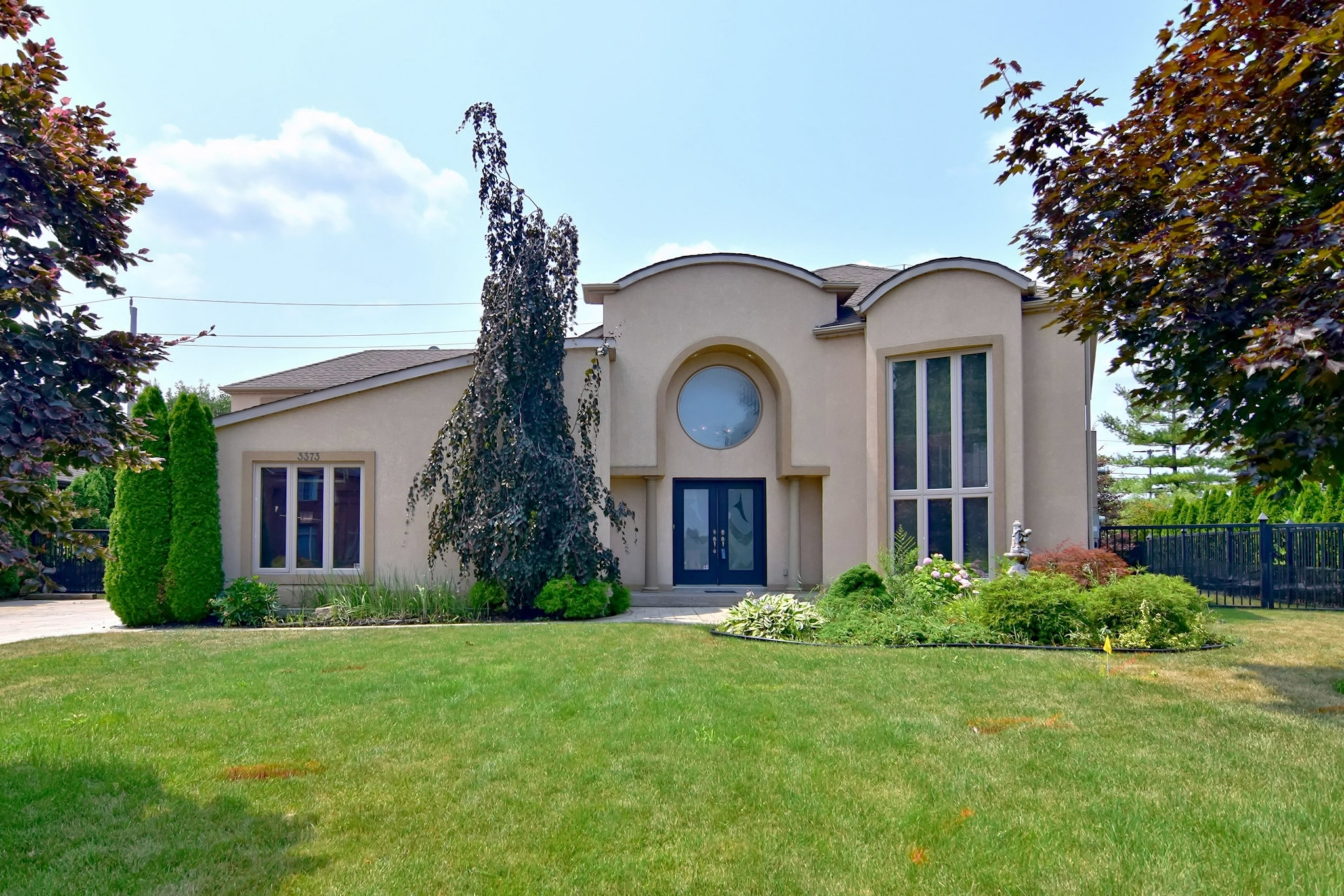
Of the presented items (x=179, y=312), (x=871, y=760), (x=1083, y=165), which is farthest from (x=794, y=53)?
(x=179, y=312)

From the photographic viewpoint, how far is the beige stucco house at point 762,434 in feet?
45.8

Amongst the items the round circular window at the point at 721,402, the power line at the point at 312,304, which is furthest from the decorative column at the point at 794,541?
the power line at the point at 312,304

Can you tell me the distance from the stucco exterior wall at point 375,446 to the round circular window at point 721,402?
4528mm

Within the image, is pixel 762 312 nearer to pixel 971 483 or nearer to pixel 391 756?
pixel 971 483

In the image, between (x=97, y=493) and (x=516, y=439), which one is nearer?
(x=516, y=439)

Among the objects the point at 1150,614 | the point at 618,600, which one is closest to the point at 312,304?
the point at 618,600

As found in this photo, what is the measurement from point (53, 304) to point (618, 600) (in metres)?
10.2

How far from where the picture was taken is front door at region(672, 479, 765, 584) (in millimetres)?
16641

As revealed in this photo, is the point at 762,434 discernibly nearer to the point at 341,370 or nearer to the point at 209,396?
the point at 341,370

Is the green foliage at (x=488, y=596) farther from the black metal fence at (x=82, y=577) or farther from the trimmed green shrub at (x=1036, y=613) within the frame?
the black metal fence at (x=82, y=577)

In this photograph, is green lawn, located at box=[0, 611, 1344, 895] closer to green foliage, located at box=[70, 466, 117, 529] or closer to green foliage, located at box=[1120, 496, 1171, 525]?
green foliage, located at box=[70, 466, 117, 529]

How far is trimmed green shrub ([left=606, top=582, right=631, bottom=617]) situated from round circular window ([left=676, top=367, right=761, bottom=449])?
163 inches

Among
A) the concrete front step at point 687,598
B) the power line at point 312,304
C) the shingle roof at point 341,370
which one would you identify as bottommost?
the concrete front step at point 687,598

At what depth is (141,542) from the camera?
12.4 meters
